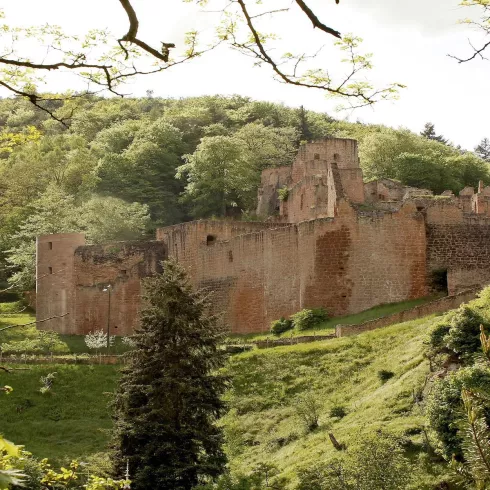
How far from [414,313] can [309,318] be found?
17.4 ft

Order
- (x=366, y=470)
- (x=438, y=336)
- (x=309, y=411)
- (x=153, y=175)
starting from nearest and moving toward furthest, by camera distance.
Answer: (x=366, y=470)
(x=438, y=336)
(x=309, y=411)
(x=153, y=175)

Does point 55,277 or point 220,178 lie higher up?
point 220,178

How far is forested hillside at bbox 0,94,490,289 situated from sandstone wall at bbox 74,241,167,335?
6.14 m

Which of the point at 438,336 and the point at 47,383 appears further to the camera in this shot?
the point at 47,383

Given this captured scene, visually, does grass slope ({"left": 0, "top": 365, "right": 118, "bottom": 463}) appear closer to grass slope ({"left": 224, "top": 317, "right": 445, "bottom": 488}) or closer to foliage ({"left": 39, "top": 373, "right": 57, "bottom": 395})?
foliage ({"left": 39, "top": 373, "right": 57, "bottom": 395})

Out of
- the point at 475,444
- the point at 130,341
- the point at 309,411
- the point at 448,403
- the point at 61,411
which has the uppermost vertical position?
the point at 475,444

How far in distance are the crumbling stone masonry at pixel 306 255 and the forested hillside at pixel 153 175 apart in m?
6.55

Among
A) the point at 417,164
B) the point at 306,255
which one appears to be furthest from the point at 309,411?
the point at 417,164

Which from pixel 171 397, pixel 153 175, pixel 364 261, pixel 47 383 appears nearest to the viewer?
pixel 171 397

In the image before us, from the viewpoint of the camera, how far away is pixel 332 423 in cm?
2825

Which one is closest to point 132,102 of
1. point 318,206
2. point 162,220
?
point 162,220

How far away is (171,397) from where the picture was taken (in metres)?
26.4

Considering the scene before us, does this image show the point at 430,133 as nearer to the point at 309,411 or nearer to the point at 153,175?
the point at 153,175

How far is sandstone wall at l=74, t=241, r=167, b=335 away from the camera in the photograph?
163ft
